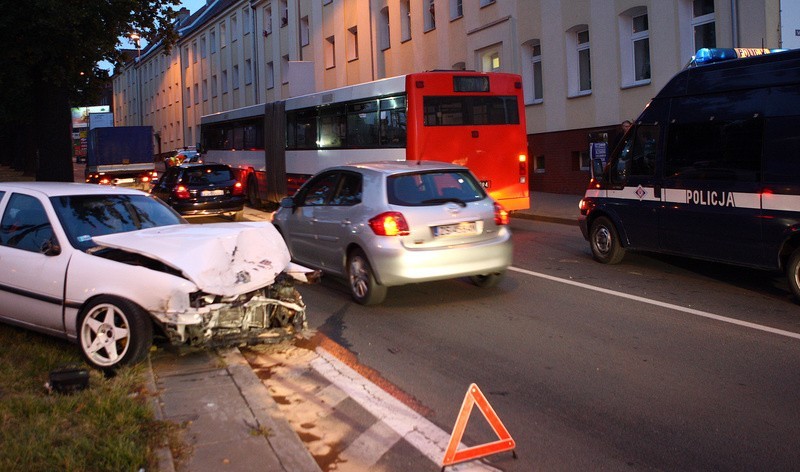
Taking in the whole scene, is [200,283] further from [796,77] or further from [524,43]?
[524,43]

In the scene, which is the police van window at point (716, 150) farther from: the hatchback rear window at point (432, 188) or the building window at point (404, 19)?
the building window at point (404, 19)

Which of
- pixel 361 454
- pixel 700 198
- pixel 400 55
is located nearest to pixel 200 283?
pixel 361 454

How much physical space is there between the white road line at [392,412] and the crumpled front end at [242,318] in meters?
0.44

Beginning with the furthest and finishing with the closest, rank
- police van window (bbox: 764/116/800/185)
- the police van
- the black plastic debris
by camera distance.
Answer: the police van < police van window (bbox: 764/116/800/185) < the black plastic debris

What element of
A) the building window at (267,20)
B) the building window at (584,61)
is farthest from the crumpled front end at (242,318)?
the building window at (267,20)

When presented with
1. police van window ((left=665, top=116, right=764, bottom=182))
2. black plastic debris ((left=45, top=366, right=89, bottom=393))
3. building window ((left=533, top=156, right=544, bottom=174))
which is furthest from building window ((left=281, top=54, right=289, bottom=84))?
black plastic debris ((left=45, top=366, right=89, bottom=393))

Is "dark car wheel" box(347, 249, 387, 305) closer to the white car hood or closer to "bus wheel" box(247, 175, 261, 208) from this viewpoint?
the white car hood

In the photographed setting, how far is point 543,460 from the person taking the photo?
4.58 meters

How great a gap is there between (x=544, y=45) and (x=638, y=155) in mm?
15097

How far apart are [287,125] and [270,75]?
28626 mm

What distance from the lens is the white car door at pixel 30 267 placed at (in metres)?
6.50

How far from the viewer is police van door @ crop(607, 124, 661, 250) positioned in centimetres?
1037

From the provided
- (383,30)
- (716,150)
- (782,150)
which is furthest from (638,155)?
(383,30)

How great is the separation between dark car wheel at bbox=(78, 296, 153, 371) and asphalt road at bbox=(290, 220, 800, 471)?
187cm
